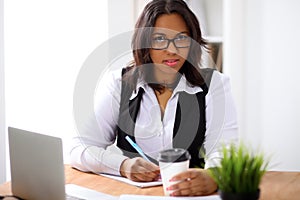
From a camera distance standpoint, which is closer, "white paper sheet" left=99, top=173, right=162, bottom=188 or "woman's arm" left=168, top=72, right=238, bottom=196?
"white paper sheet" left=99, top=173, right=162, bottom=188

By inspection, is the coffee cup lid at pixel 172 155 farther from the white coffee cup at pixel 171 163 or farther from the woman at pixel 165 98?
the woman at pixel 165 98

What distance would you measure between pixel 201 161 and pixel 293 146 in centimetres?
113

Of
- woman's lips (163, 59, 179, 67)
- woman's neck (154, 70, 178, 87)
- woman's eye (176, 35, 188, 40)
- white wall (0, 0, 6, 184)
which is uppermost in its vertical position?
woman's eye (176, 35, 188, 40)

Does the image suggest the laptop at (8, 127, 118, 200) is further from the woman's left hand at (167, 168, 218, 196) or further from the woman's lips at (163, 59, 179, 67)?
the woman's lips at (163, 59, 179, 67)

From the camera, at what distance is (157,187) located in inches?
61.5

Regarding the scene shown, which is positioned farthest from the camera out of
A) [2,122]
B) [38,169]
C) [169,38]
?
[2,122]

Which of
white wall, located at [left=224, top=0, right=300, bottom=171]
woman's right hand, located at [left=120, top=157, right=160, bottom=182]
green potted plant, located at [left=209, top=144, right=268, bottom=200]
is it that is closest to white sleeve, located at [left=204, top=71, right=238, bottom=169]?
woman's right hand, located at [left=120, top=157, right=160, bottom=182]

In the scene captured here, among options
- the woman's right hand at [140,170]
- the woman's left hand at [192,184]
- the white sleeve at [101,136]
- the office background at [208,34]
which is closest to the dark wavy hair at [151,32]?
the white sleeve at [101,136]

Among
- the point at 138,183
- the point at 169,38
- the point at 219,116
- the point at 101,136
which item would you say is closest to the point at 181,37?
the point at 169,38

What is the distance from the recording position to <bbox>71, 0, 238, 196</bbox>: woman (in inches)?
74.4

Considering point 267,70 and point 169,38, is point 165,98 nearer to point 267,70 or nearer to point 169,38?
point 169,38

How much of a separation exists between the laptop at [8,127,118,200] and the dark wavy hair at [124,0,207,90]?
660 mm

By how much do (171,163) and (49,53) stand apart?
1627 mm

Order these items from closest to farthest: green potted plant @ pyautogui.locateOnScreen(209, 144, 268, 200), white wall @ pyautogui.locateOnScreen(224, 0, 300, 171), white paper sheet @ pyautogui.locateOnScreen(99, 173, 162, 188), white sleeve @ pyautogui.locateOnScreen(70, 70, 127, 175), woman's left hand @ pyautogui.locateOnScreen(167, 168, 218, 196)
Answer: green potted plant @ pyautogui.locateOnScreen(209, 144, 268, 200) → woman's left hand @ pyautogui.locateOnScreen(167, 168, 218, 196) → white paper sheet @ pyautogui.locateOnScreen(99, 173, 162, 188) → white sleeve @ pyautogui.locateOnScreen(70, 70, 127, 175) → white wall @ pyautogui.locateOnScreen(224, 0, 300, 171)
